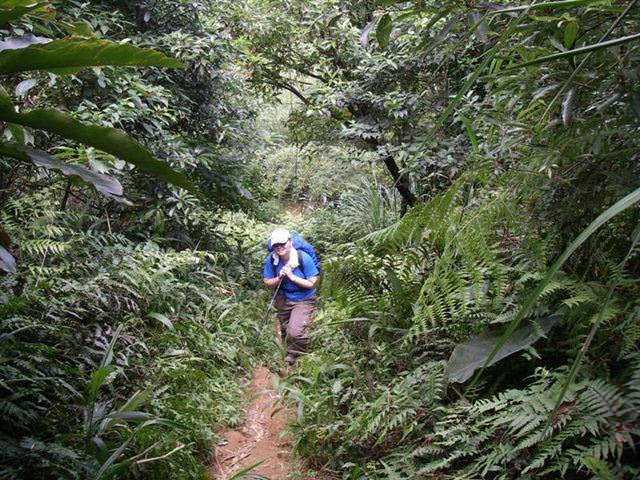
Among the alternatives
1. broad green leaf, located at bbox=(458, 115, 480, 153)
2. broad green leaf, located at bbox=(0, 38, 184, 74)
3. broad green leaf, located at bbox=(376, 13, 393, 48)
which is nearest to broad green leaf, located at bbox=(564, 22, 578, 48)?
broad green leaf, located at bbox=(458, 115, 480, 153)

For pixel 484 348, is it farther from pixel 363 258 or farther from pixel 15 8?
pixel 15 8

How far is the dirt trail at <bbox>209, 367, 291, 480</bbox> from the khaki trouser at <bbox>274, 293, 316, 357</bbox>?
0.62 meters

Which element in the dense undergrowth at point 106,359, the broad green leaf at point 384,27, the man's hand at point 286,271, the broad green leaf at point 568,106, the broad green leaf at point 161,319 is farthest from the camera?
the man's hand at point 286,271

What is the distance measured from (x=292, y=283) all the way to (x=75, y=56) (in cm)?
359

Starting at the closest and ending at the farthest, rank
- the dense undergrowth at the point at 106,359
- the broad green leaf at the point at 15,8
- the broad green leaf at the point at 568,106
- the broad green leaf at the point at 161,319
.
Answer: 1. the broad green leaf at the point at 15,8
2. the broad green leaf at the point at 568,106
3. the dense undergrowth at the point at 106,359
4. the broad green leaf at the point at 161,319

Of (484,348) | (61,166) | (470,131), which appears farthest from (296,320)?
(61,166)

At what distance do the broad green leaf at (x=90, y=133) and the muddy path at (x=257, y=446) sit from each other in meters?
1.94

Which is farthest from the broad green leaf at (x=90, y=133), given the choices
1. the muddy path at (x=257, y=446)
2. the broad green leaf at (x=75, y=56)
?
the muddy path at (x=257, y=446)

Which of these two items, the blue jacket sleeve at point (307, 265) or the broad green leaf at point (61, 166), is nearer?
the broad green leaf at point (61, 166)

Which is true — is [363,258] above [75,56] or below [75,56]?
below

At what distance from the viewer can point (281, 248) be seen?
4711mm

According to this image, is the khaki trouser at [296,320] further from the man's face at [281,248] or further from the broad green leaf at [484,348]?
the broad green leaf at [484,348]

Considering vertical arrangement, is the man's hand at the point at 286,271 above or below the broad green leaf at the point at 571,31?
below

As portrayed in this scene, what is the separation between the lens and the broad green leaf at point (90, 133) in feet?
4.67
